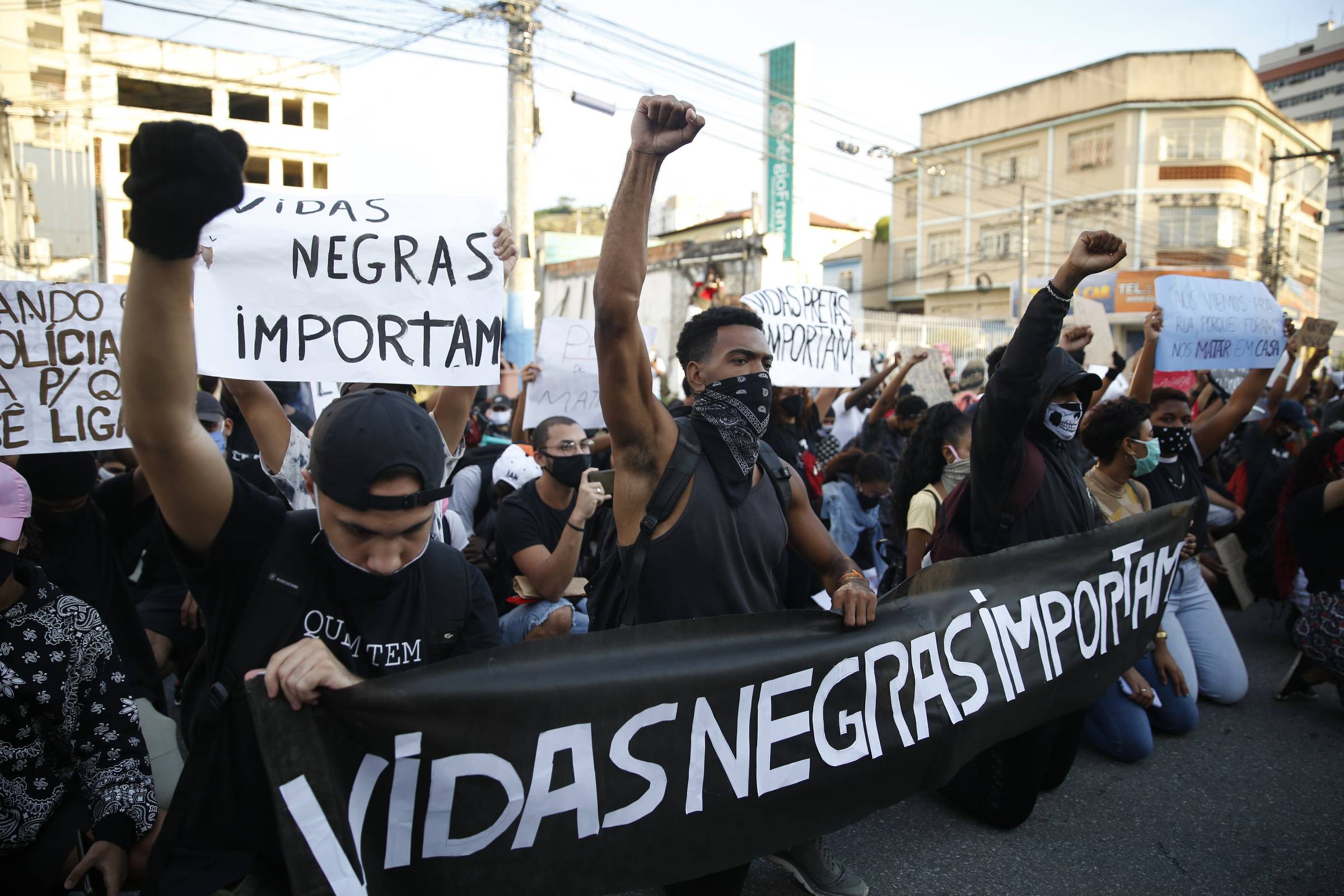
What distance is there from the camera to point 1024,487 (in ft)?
11.1

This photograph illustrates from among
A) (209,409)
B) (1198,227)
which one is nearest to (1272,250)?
(1198,227)

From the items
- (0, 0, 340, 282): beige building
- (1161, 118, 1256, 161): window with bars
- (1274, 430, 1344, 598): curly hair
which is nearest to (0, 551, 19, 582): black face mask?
(1274, 430, 1344, 598): curly hair

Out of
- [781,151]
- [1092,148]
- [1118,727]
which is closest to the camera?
[1118,727]

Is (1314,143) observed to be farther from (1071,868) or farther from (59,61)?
(59,61)

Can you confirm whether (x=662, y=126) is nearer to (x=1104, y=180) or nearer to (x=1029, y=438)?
(x=1029, y=438)

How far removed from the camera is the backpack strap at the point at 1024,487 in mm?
3346

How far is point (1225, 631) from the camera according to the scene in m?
5.12

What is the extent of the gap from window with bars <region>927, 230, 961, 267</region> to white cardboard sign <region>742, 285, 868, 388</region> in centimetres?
3994

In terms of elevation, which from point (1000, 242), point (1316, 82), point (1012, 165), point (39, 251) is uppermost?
point (1316, 82)

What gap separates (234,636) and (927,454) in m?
3.67

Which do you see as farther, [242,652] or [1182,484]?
[1182,484]

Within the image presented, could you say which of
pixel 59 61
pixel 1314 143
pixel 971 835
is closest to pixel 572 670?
Answer: pixel 971 835

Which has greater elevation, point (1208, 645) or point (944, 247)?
point (944, 247)

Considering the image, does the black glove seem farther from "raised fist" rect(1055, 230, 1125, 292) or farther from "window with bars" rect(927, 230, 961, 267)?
"window with bars" rect(927, 230, 961, 267)
